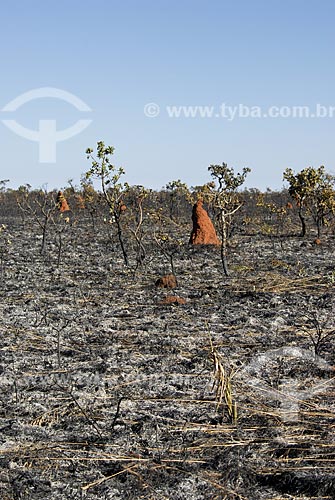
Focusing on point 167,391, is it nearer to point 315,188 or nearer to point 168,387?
point 168,387

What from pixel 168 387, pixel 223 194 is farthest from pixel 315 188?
pixel 168 387

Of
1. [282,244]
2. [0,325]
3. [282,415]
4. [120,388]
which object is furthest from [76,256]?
[282,415]

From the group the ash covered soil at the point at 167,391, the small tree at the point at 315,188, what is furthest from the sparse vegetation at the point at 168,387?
the small tree at the point at 315,188

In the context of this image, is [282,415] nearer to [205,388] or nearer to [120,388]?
[205,388]

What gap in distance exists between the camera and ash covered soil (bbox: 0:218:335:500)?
496cm

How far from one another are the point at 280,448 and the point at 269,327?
4863 millimetres

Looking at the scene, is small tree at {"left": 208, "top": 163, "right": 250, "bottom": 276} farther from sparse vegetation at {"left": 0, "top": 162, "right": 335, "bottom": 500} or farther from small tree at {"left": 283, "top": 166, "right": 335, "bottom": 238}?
small tree at {"left": 283, "top": 166, "right": 335, "bottom": 238}

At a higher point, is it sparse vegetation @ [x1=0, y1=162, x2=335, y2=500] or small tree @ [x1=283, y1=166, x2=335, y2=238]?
small tree @ [x1=283, y1=166, x2=335, y2=238]

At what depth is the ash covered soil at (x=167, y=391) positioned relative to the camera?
4965 millimetres

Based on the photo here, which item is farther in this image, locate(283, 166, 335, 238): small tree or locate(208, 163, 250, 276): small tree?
locate(283, 166, 335, 238): small tree

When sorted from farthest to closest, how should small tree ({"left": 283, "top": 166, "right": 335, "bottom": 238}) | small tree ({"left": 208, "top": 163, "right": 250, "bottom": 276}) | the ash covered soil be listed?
small tree ({"left": 283, "top": 166, "right": 335, "bottom": 238})
small tree ({"left": 208, "top": 163, "right": 250, "bottom": 276})
the ash covered soil

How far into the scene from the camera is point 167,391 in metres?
7.12

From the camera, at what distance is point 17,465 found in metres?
5.23

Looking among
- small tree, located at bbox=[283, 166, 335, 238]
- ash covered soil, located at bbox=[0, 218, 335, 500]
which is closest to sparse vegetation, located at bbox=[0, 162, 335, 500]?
ash covered soil, located at bbox=[0, 218, 335, 500]
